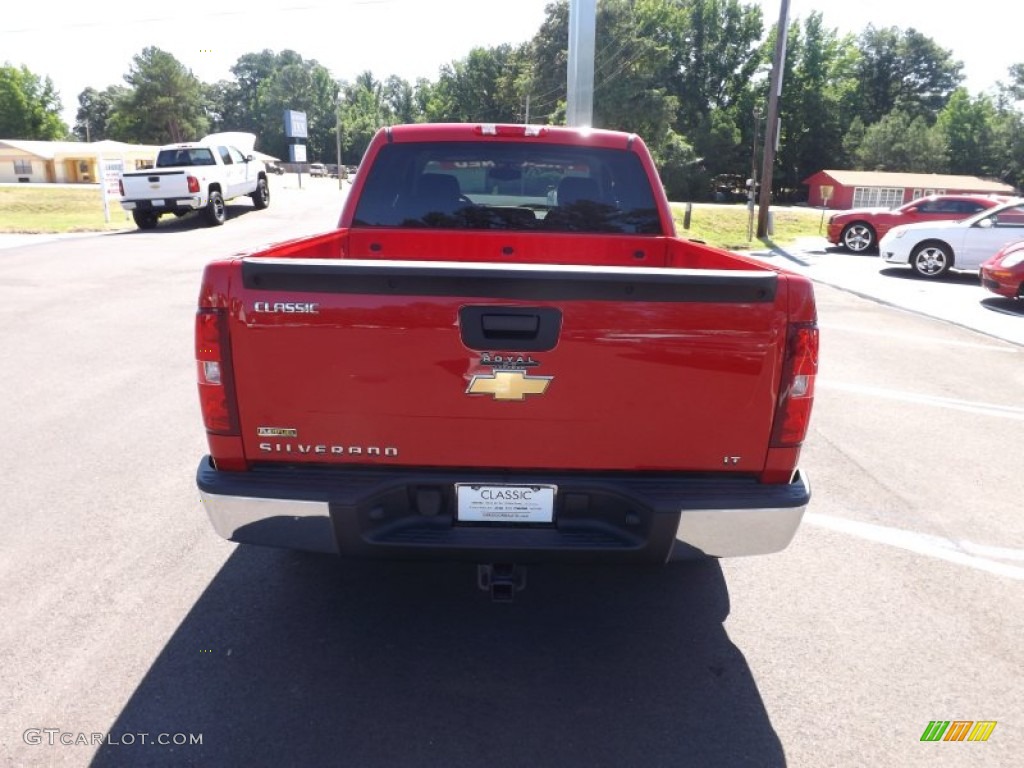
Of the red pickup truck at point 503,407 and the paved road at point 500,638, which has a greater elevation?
the red pickup truck at point 503,407

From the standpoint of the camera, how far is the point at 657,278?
2.53 metres

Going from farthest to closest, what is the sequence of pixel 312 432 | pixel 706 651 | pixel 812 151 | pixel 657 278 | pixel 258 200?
pixel 812 151 < pixel 258 200 < pixel 706 651 < pixel 312 432 < pixel 657 278

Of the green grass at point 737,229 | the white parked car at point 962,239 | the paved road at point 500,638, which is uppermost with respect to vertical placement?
the white parked car at point 962,239

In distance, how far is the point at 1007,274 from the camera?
12.0m

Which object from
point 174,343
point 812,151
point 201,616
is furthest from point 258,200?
point 812,151

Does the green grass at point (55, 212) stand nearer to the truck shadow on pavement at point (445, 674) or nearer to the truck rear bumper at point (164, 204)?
the truck rear bumper at point (164, 204)

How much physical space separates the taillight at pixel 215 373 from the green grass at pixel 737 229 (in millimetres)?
19970

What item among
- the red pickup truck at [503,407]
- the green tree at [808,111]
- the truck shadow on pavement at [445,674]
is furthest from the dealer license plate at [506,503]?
the green tree at [808,111]

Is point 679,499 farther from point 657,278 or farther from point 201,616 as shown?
point 201,616

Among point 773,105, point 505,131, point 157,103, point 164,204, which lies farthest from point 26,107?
point 505,131

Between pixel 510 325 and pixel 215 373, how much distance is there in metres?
1.02

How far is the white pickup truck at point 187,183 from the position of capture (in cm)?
2041

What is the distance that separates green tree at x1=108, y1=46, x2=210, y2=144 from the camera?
9325 centimetres

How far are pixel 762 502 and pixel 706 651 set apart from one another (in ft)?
2.78
